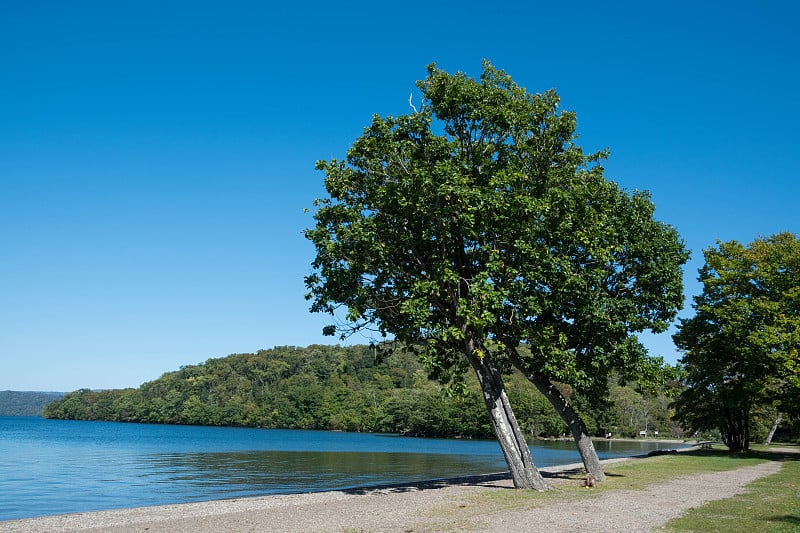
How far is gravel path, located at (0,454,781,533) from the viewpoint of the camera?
569 inches

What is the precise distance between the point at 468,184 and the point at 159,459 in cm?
4603

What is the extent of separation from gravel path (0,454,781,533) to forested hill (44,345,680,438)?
90177mm

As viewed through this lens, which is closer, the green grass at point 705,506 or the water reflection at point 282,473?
the green grass at point 705,506

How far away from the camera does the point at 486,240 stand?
20.9m

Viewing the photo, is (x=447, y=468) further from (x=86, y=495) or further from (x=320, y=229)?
(x=320, y=229)

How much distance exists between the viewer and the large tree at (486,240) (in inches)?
770

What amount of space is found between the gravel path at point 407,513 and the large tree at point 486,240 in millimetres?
3527

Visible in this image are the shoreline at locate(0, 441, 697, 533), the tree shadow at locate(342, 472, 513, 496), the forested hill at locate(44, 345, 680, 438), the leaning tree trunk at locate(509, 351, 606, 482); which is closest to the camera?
the shoreline at locate(0, 441, 697, 533)

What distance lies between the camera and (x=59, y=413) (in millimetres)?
193250

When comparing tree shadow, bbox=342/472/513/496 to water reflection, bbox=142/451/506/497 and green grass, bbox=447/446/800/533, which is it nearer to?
green grass, bbox=447/446/800/533

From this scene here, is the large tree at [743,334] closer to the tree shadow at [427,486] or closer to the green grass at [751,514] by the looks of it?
the green grass at [751,514]

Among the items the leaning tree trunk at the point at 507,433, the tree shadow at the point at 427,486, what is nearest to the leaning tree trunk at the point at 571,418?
the leaning tree trunk at the point at 507,433

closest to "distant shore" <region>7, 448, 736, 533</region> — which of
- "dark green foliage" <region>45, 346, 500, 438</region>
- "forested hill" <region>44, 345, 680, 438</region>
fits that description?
"forested hill" <region>44, 345, 680, 438</region>

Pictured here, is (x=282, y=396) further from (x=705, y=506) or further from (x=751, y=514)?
(x=751, y=514)
